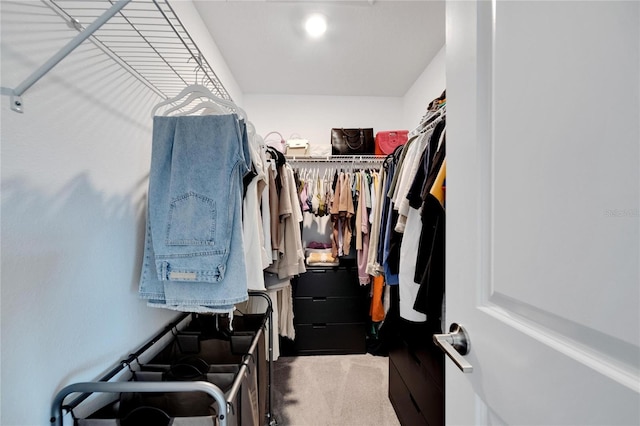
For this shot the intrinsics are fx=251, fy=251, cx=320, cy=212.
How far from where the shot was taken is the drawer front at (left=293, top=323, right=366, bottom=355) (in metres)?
2.33

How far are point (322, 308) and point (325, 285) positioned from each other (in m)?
0.22

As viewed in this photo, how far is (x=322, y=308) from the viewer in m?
2.34

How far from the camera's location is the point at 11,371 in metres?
0.56

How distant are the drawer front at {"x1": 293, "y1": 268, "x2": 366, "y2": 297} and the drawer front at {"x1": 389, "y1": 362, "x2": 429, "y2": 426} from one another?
0.74 metres

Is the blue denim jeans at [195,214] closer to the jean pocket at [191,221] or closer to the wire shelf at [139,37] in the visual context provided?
the jean pocket at [191,221]

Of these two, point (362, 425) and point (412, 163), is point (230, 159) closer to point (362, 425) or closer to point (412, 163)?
point (412, 163)

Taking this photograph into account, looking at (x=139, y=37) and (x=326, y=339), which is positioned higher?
(x=139, y=37)

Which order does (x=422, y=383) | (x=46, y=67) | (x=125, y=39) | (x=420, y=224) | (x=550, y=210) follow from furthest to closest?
1. (x=422, y=383)
2. (x=420, y=224)
3. (x=125, y=39)
4. (x=46, y=67)
5. (x=550, y=210)

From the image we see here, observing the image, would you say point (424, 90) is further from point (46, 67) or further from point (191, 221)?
point (46, 67)

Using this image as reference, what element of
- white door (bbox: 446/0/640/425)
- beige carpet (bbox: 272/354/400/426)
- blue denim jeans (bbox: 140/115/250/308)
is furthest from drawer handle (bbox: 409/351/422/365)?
blue denim jeans (bbox: 140/115/250/308)

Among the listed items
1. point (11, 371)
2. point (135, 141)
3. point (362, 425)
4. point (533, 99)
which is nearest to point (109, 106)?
point (135, 141)

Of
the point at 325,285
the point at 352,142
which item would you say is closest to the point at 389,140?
the point at 352,142

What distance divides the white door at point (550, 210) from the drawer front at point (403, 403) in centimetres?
96

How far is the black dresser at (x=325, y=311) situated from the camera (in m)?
2.33
